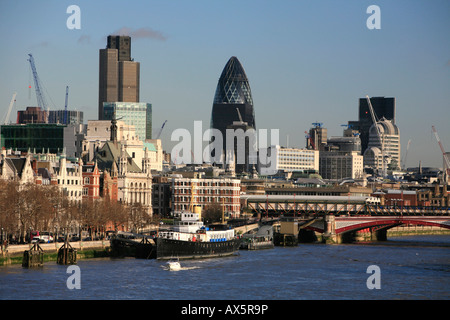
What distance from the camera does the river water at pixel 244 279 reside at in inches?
3371

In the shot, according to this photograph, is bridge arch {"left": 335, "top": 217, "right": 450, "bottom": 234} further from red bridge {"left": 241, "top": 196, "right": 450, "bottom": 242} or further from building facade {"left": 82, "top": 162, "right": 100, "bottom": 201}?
building facade {"left": 82, "top": 162, "right": 100, "bottom": 201}

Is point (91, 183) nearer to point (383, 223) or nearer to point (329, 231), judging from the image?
point (329, 231)

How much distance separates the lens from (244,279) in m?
97.1

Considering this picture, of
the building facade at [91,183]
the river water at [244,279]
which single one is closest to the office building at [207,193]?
the building facade at [91,183]

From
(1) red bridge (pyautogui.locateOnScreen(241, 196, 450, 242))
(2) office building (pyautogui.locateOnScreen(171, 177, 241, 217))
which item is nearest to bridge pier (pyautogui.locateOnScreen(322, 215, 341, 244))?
(1) red bridge (pyautogui.locateOnScreen(241, 196, 450, 242))

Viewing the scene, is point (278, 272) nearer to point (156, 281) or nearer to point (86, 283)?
point (156, 281)

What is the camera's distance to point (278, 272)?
10381 cm

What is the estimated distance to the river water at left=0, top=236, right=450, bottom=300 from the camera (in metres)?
85.6

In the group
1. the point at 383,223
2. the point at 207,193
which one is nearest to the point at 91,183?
the point at 207,193

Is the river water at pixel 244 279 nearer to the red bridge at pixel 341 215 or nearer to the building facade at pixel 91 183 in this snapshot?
the red bridge at pixel 341 215
